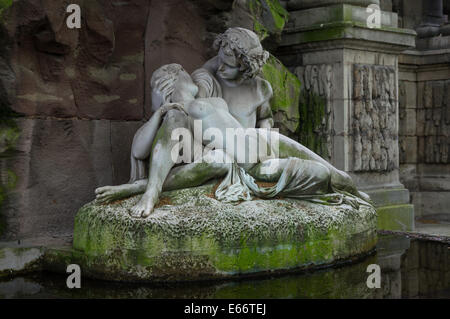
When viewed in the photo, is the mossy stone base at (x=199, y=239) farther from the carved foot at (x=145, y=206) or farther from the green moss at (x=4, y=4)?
the green moss at (x=4, y=4)

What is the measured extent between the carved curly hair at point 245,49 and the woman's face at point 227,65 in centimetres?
2

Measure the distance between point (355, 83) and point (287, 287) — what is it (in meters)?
3.32

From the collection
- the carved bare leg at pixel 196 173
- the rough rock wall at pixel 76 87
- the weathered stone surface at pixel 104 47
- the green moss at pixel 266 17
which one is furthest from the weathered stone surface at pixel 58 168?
the green moss at pixel 266 17

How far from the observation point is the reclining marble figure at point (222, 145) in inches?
189

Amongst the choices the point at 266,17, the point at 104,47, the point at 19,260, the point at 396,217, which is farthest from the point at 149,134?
the point at 396,217

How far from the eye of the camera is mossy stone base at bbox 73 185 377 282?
4.36 meters

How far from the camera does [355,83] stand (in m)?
7.06

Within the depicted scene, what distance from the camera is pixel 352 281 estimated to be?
4523 mm

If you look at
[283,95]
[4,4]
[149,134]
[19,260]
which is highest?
[4,4]

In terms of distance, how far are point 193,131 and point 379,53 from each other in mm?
3100

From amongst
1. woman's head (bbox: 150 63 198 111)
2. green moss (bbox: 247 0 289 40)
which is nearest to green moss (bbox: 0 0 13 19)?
woman's head (bbox: 150 63 198 111)

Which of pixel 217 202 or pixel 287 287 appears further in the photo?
pixel 217 202

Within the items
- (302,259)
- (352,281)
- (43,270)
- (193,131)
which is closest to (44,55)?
(193,131)

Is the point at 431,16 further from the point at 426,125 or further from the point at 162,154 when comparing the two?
the point at 162,154
